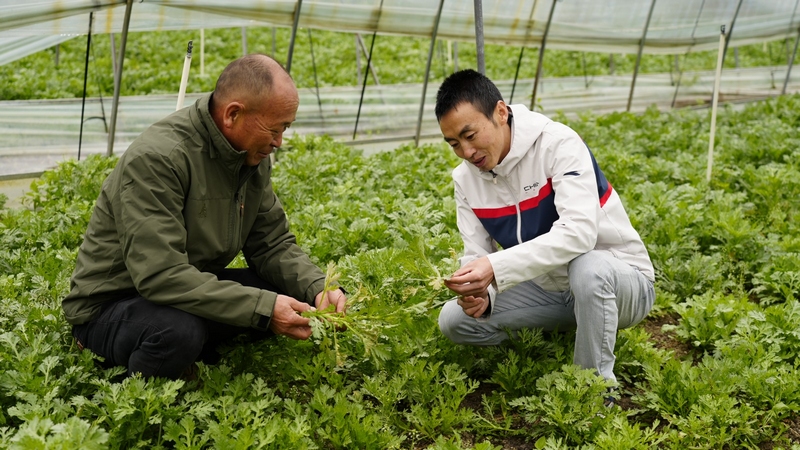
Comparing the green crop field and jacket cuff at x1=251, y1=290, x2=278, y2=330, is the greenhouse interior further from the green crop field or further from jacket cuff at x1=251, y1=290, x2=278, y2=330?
jacket cuff at x1=251, y1=290, x2=278, y2=330

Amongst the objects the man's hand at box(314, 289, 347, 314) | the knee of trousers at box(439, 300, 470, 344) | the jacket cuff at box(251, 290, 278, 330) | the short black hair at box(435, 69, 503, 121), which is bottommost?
the knee of trousers at box(439, 300, 470, 344)

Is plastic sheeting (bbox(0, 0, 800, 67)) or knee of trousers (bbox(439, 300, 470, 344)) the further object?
plastic sheeting (bbox(0, 0, 800, 67))

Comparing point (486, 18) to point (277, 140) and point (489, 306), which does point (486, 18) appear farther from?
point (277, 140)

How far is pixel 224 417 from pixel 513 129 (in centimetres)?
177

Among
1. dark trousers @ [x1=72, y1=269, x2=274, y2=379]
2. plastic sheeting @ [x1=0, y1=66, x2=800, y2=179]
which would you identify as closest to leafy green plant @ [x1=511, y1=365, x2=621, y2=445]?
dark trousers @ [x1=72, y1=269, x2=274, y2=379]

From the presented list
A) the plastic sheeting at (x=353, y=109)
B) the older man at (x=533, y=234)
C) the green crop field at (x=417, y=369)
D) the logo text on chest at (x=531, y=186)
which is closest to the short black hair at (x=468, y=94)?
the older man at (x=533, y=234)

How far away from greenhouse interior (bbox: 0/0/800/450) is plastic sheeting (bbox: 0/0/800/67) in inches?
1.2

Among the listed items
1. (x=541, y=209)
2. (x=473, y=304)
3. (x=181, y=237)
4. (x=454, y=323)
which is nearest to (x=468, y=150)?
(x=541, y=209)

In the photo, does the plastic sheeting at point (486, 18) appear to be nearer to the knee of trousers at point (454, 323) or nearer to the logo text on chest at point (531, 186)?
the knee of trousers at point (454, 323)

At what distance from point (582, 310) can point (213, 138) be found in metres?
1.76

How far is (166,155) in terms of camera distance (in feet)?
10.7

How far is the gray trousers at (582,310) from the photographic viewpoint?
3.42m

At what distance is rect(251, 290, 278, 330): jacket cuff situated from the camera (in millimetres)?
3264

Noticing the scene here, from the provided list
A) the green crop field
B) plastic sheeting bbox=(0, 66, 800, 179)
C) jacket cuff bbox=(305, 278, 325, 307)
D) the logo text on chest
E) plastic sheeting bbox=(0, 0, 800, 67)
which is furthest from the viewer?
plastic sheeting bbox=(0, 66, 800, 179)
